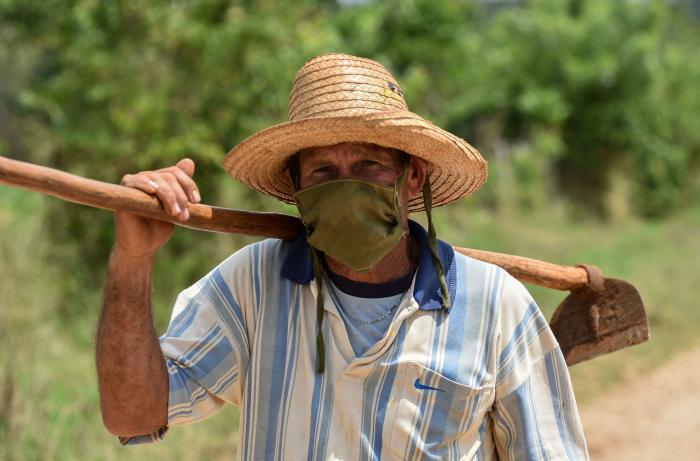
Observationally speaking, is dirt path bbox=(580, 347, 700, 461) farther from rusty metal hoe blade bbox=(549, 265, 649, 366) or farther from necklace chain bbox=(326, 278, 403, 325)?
necklace chain bbox=(326, 278, 403, 325)

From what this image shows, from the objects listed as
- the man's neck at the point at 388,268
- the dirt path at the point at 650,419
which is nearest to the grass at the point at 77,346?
the dirt path at the point at 650,419

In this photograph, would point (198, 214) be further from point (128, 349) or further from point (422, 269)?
point (422, 269)

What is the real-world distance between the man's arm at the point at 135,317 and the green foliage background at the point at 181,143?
2.42 m

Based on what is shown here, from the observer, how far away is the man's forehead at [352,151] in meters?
2.23

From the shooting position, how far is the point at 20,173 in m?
1.87

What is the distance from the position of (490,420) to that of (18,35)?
240 inches

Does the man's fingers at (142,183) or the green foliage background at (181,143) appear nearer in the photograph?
the man's fingers at (142,183)

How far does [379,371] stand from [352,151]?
54 centimetres

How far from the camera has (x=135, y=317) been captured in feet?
6.83

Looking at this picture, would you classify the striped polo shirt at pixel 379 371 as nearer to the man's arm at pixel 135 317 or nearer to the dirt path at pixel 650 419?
the man's arm at pixel 135 317

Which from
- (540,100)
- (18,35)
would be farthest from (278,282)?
(540,100)

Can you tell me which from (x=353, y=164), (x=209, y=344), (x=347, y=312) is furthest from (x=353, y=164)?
(x=209, y=344)

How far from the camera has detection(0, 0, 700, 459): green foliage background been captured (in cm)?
546

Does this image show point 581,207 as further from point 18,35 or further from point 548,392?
point 548,392
